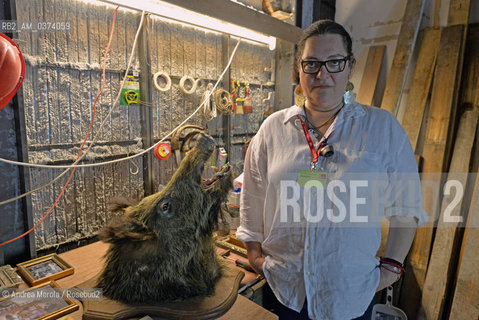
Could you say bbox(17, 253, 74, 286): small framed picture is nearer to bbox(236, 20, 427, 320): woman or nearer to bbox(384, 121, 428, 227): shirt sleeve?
bbox(236, 20, 427, 320): woman

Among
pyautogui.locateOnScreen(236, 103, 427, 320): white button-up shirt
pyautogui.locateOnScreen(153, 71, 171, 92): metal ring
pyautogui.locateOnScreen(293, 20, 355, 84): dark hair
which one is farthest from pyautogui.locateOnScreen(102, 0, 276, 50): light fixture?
pyautogui.locateOnScreen(236, 103, 427, 320): white button-up shirt

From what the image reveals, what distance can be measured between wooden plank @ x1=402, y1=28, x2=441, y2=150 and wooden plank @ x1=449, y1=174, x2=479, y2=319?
1.85 ft

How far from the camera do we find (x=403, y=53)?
231cm

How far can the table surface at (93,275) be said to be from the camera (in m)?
0.98

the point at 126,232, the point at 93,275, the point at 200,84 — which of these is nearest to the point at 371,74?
the point at 200,84

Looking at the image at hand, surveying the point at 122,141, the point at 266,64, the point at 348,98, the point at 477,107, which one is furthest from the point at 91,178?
the point at 477,107

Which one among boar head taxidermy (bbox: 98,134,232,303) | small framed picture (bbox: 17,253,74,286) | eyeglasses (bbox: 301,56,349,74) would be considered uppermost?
eyeglasses (bbox: 301,56,349,74)

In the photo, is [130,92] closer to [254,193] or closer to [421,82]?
[254,193]

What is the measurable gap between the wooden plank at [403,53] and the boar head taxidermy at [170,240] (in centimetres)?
185

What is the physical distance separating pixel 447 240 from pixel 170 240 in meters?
1.98

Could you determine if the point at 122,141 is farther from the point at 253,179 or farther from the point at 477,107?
the point at 477,107

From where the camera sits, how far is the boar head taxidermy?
0.96 meters

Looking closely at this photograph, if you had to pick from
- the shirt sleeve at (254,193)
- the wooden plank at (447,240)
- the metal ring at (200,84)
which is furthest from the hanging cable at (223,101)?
the wooden plank at (447,240)

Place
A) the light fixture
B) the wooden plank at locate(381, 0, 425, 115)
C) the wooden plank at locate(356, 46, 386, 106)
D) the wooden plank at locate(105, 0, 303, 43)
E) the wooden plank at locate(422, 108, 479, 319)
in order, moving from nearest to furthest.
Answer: the wooden plank at locate(105, 0, 303, 43) → the light fixture → the wooden plank at locate(422, 108, 479, 319) → the wooden plank at locate(381, 0, 425, 115) → the wooden plank at locate(356, 46, 386, 106)
